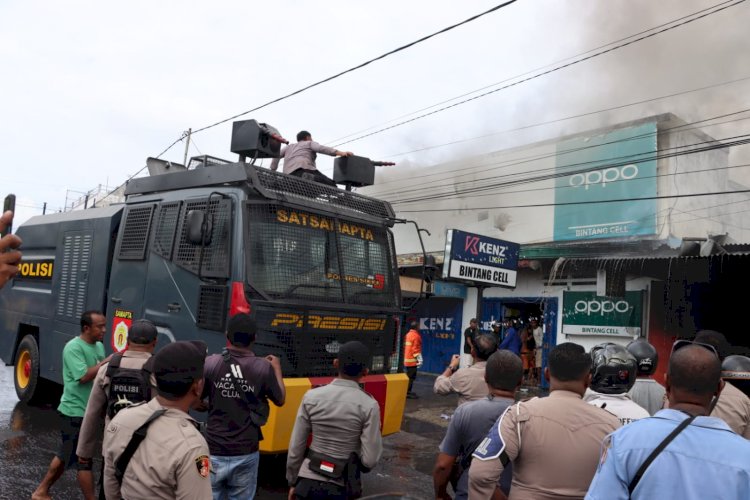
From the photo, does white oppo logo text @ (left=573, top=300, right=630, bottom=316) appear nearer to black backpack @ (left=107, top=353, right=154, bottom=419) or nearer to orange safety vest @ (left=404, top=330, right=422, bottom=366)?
orange safety vest @ (left=404, top=330, right=422, bottom=366)

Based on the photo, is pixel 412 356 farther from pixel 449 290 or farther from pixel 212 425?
pixel 212 425

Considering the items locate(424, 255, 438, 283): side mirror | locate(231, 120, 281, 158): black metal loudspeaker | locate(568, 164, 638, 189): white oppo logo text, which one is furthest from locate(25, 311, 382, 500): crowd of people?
locate(568, 164, 638, 189): white oppo logo text

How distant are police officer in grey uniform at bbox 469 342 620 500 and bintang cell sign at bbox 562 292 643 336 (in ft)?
38.1

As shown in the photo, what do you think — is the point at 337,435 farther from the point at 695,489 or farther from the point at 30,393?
the point at 30,393

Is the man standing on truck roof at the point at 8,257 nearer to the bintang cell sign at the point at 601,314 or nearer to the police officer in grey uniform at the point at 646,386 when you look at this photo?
the police officer in grey uniform at the point at 646,386

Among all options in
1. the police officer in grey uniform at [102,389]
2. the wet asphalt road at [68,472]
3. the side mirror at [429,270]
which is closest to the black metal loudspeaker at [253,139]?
the side mirror at [429,270]

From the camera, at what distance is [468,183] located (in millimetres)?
25938

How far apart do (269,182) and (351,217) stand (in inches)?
40.1

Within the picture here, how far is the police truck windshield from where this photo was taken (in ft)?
18.0

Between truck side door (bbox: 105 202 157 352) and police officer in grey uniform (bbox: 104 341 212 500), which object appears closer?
police officer in grey uniform (bbox: 104 341 212 500)

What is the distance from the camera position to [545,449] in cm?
257

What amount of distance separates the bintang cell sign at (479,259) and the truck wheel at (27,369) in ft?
24.1

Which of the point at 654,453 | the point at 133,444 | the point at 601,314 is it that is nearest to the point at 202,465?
the point at 133,444

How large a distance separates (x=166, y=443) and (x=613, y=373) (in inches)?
89.8
